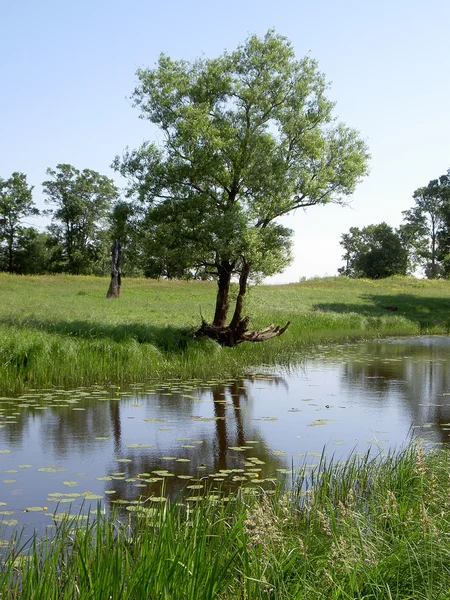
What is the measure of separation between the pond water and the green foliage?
59490mm

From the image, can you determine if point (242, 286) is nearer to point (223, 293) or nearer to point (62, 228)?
point (223, 293)

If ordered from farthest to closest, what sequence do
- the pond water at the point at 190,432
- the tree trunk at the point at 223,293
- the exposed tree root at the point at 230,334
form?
1. the tree trunk at the point at 223,293
2. the exposed tree root at the point at 230,334
3. the pond water at the point at 190,432

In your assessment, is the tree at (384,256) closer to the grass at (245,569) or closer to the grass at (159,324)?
the grass at (159,324)

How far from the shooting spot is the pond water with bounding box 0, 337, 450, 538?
880cm

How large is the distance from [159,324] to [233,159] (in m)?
6.47

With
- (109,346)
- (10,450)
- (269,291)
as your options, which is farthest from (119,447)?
(269,291)

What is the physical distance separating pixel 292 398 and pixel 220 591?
451 inches

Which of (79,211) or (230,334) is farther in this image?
(79,211)

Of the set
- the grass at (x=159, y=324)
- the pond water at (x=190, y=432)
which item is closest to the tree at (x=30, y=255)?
the grass at (x=159, y=324)

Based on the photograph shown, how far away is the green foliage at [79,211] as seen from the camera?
253 ft

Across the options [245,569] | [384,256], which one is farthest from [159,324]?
[384,256]

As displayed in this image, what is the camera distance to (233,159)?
2398 cm

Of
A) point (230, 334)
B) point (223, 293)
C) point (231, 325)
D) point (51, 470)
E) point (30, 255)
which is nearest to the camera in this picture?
point (51, 470)

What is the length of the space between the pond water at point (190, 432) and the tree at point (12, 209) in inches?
2342
